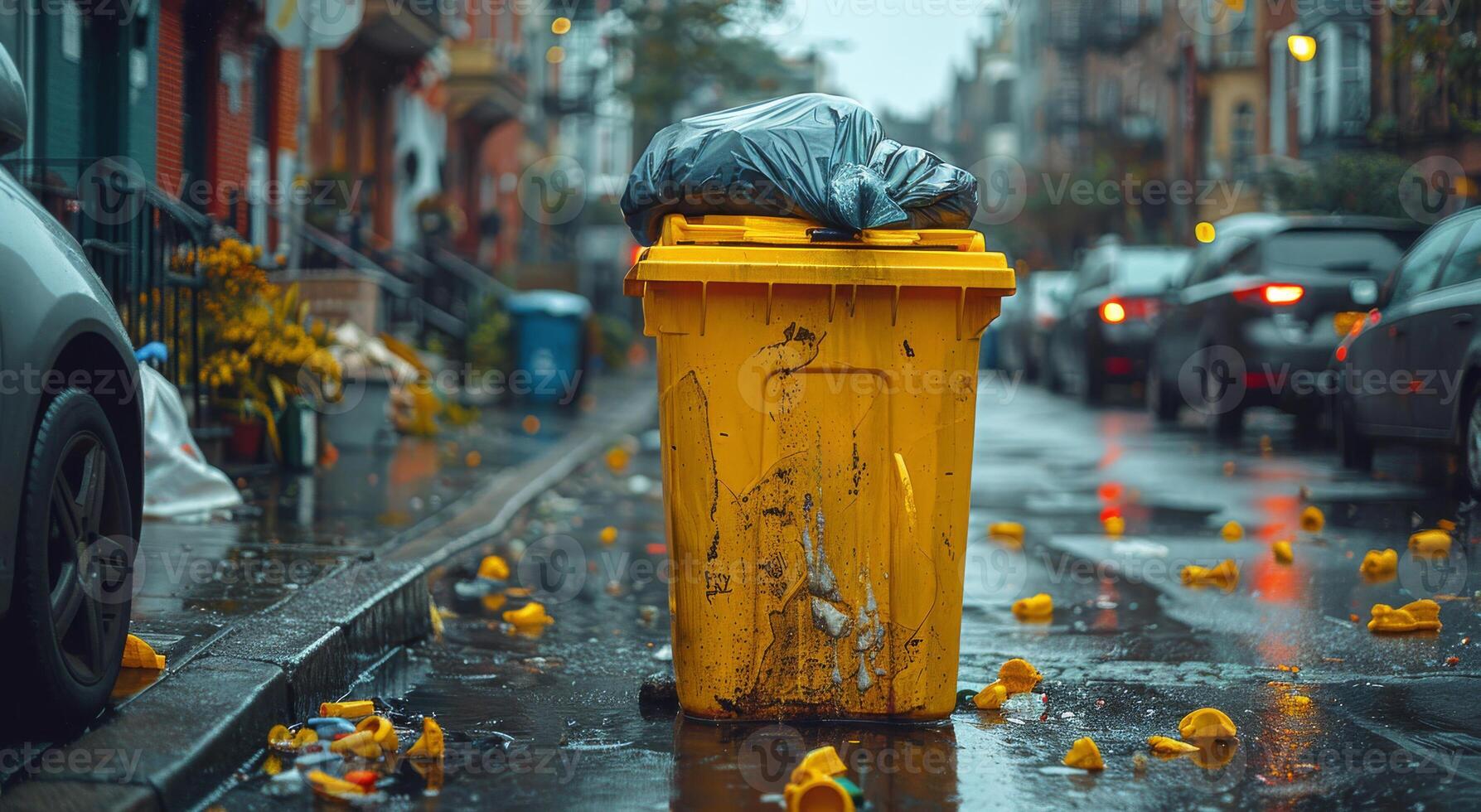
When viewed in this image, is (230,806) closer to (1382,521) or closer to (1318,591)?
(1318,591)

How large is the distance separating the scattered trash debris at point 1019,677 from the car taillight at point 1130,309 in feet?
44.1

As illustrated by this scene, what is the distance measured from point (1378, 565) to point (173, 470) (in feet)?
16.9

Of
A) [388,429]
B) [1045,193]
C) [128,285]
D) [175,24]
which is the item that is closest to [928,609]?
[128,285]

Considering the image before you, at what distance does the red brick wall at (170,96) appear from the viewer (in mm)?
12164

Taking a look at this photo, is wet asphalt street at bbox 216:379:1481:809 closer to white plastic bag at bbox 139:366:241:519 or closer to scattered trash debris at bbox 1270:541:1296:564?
scattered trash debris at bbox 1270:541:1296:564

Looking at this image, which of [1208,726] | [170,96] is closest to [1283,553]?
[1208,726]

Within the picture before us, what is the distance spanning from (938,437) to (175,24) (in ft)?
33.4

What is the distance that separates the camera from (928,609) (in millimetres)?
4070

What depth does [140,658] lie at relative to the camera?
416 centimetres

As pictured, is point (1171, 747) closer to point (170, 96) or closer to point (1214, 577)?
point (1214, 577)

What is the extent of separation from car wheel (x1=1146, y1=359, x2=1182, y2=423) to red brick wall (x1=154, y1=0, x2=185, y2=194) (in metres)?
8.61

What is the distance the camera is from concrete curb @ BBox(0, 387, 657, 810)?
3285 mm

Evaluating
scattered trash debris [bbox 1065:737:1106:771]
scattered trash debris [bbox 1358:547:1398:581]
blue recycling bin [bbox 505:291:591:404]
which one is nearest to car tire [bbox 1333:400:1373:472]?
scattered trash debris [bbox 1358:547:1398:581]

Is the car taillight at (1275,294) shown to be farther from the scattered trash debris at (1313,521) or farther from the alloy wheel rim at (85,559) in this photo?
the alloy wheel rim at (85,559)
